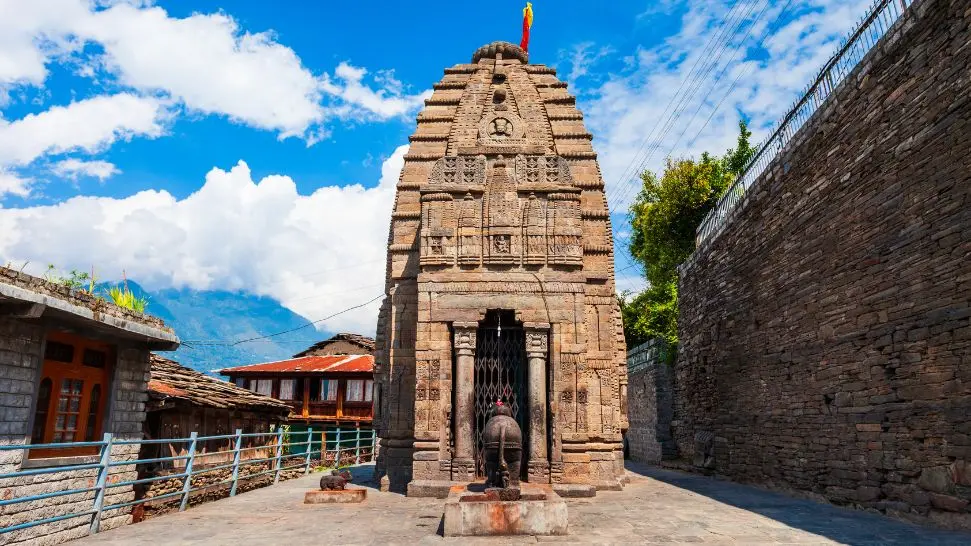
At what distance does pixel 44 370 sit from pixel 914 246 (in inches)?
548

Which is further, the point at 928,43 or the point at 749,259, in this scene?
the point at 749,259

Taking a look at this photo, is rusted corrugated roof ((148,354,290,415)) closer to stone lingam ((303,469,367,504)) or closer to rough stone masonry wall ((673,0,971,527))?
stone lingam ((303,469,367,504))

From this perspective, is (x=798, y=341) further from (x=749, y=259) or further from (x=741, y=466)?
(x=741, y=466)

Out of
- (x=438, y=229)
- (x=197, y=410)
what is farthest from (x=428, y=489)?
(x=197, y=410)

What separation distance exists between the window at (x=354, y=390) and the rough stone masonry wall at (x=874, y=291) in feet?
70.0

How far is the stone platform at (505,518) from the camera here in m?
8.09

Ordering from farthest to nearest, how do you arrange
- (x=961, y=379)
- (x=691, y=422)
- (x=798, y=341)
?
(x=691, y=422)
(x=798, y=341)
(x=961, y=379)

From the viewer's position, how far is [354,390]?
3234cm

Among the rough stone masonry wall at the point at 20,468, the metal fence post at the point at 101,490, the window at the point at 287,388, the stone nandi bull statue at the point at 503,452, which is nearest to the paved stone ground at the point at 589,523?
the metal fence post at the point at 101,490

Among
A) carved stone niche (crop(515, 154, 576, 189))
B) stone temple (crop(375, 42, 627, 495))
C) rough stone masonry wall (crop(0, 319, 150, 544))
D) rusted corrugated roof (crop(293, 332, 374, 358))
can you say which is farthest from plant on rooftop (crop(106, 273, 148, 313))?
rusted corrugated roof (crop(293, 332, 374, 358))

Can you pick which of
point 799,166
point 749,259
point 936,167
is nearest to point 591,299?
point 749,259

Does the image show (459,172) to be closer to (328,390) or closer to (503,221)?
(503,221)

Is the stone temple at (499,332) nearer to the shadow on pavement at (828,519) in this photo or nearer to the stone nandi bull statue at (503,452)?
the shadow on pavement at (828,519)

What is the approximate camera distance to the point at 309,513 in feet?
32.7
